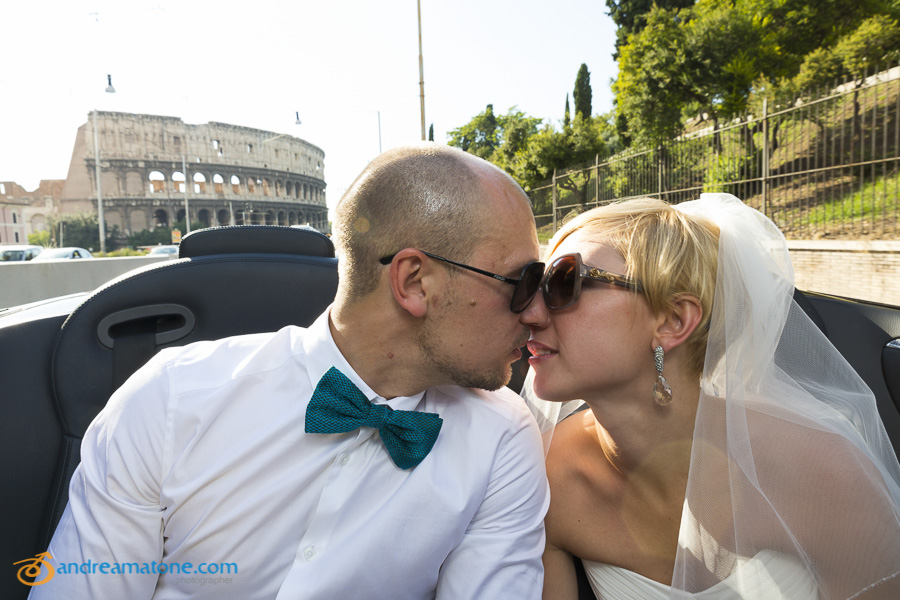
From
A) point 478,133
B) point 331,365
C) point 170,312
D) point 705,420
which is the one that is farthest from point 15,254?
point 478,133

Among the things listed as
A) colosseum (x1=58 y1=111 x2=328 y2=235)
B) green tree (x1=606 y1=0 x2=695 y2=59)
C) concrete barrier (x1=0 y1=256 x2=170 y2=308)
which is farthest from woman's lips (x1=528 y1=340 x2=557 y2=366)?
colosseum (x1=58 y1=111 x2=328 y2=235)

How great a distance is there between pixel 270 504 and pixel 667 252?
55.7 inches

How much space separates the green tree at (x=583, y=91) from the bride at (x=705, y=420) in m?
29.8

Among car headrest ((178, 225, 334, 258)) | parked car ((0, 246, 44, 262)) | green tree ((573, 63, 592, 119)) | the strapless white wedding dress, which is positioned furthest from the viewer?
green tree ((573, 63, 592, 119))

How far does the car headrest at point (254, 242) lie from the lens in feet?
7.97

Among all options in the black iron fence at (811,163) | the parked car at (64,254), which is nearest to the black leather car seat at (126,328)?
the black iron fence at (811,163)

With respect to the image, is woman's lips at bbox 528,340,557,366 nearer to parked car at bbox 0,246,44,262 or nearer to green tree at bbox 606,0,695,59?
parked car at bbox 0,246,44,262

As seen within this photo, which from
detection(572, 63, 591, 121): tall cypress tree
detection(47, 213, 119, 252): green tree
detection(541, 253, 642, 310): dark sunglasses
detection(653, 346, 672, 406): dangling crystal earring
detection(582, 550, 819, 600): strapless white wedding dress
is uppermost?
detection(572, 63, 591, 121): tall cypress tree

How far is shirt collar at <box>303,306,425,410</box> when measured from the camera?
1.75m

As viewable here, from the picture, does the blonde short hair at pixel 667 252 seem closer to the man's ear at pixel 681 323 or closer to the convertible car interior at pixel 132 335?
the man's ear at pixel 681 323

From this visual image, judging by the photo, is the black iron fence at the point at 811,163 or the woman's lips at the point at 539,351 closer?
the woman's lips at the point at 539,351

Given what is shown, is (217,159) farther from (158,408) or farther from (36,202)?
(158,408)

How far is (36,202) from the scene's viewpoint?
57156 millimetres

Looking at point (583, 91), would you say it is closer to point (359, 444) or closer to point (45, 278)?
point (45, 278)
